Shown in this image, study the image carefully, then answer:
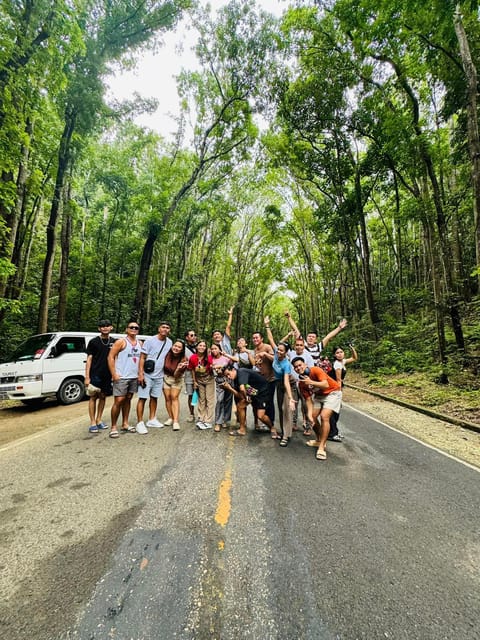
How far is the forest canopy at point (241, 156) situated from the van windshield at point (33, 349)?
3.26ft

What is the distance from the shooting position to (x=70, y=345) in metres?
→ 7.37

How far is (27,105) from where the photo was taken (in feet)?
22.0

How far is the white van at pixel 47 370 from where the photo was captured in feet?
21.1

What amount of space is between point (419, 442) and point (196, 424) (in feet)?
14.1

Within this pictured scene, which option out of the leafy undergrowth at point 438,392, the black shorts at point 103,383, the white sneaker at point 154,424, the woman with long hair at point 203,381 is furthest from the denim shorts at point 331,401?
the leafy undergrowth at point 438,392

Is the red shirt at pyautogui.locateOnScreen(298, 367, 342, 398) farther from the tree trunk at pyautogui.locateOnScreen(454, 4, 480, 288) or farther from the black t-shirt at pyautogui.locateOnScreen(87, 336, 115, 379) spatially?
the tree trunk at pyautogui.locateOnScreen(454, 4, 480, 288)

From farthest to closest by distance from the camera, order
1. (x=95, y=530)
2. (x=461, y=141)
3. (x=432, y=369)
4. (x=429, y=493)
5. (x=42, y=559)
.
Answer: (x=432, y=369), (x=461, y=141), (x=429, y=493), (x=95, y=530), (x=42, y=559)

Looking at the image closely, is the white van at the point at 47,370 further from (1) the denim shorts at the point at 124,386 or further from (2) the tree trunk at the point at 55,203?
(2) the tree trunk at the point at 55,203

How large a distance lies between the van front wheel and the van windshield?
992mm

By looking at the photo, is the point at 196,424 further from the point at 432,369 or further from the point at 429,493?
the point at 432,369

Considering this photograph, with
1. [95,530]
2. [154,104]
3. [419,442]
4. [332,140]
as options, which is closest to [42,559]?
[95,530]

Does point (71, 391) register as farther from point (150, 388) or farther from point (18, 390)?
point (150, 388)

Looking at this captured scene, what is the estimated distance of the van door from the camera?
6.82 m

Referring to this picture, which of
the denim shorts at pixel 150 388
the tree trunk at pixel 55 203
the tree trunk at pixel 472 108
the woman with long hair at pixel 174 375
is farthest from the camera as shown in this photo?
the tree trunk at pixel 55 203
